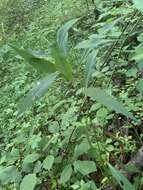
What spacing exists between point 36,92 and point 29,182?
49 centimetres

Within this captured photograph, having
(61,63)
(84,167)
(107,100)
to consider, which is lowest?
(84,167)

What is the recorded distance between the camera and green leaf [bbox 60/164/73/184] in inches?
60.6

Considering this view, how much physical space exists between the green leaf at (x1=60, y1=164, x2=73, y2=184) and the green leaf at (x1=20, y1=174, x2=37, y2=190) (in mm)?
101

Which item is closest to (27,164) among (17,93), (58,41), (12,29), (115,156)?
(115,156)

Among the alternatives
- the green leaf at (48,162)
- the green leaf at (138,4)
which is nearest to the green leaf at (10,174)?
the green leaf at (48,162)

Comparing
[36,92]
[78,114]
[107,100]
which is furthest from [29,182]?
[107,100]

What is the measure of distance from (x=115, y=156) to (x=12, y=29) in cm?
344

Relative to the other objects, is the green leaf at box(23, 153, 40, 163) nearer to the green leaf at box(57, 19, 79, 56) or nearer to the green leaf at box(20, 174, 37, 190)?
the green leaf at box(20, 174, 37, 190)

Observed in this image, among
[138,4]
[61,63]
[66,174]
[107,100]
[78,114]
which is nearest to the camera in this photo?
[138,4]

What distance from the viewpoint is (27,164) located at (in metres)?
1.67

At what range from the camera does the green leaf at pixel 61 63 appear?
3.91 feet

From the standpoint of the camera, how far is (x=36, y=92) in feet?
3.97

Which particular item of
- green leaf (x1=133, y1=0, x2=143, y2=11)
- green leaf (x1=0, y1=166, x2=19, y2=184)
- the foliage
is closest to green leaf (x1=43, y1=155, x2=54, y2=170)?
the foliage

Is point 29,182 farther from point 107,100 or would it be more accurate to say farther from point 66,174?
point 107,100
